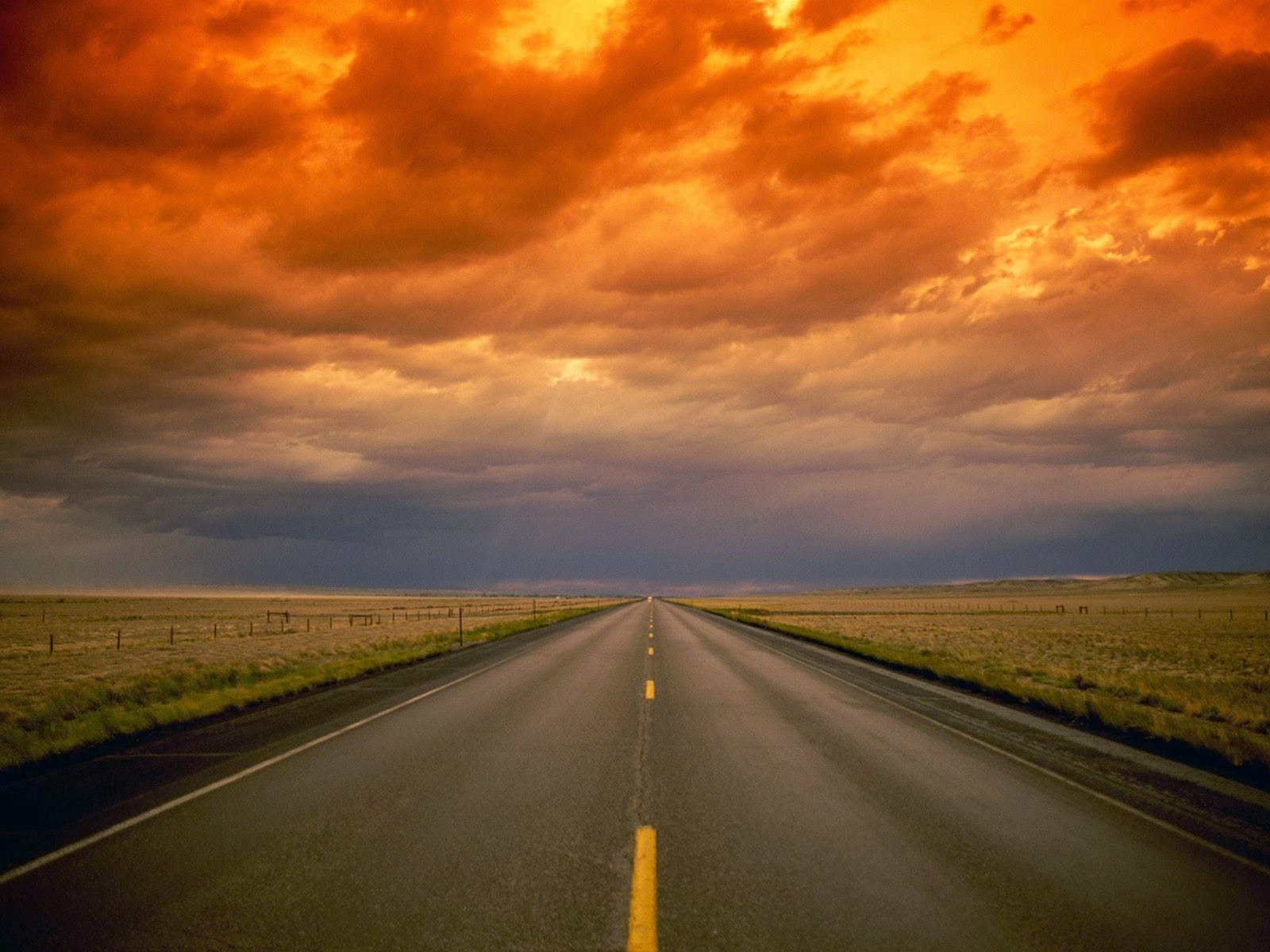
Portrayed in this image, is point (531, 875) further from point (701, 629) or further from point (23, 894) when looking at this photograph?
point (701, 629)

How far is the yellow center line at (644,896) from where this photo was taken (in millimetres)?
3625

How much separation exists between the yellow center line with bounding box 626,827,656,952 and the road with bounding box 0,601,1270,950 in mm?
20

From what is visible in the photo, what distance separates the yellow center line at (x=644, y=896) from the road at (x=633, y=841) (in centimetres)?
2

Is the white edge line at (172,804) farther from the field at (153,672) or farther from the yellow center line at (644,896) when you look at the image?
the yellow center line at (644,896)

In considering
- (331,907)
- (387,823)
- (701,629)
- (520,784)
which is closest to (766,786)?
(520,784)

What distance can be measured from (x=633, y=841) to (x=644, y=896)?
102 cm

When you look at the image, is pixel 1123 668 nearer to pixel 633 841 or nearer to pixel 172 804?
pixel 633 841

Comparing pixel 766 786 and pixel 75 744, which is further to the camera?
pixel 75 744

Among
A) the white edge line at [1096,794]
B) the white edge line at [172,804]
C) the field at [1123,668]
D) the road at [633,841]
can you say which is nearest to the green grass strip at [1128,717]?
the field at [1123,668]

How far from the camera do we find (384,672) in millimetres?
17641

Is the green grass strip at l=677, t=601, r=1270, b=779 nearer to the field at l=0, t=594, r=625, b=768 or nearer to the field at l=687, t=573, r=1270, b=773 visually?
the field at l=687, t=573, r=1270, b=773

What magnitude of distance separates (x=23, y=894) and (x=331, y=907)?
2.07m

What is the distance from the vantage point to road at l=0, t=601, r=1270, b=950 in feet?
12.7

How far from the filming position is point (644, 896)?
418cm
